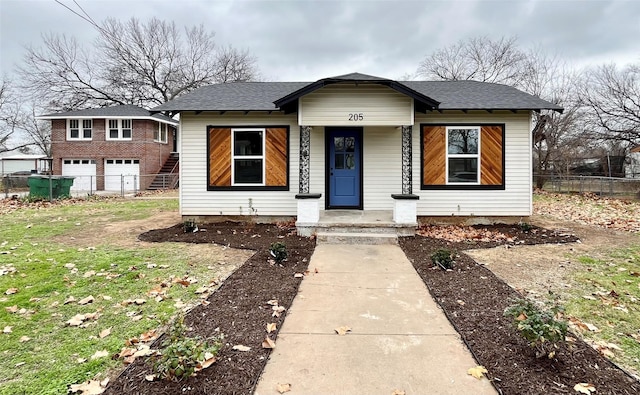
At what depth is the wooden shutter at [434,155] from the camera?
30.5 feet

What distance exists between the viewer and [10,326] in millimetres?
3527

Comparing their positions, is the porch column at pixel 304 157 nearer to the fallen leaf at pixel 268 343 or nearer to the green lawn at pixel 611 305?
the green lawn at pixel 611 305

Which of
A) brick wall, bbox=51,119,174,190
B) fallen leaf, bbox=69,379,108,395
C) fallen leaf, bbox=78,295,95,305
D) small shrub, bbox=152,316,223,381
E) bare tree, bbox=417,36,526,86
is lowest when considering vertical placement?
fallen leaf, bbox=69,379,108,395

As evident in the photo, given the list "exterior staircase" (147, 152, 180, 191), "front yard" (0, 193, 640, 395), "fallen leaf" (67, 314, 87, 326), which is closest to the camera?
"front yard" (0, 193, 640, 395)

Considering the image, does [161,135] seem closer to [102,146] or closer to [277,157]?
[102,146]

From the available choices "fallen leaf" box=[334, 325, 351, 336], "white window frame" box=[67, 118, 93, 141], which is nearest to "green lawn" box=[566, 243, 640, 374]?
"fallen leaf" box=[334, 325, 351, 336]

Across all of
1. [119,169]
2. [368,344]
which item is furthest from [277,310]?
[119,169]

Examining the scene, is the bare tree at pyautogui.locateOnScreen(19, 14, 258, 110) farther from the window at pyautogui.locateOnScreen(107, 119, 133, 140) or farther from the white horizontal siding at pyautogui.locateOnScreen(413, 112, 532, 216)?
the white horizontal siding at pyautogui.locateOnScreen(413, 112, 532, 216)

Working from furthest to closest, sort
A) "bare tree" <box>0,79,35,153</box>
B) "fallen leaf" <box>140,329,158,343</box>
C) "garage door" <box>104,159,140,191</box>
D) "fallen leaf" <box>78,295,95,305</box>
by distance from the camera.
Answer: "bare tree" <box>0,79,35,153</box> → "garage door" <box>104,159,140,191</box> → "fallen leaf" <box>78,295,95,305</box> → "fallen leaf" <box>140,329,158,343</box>

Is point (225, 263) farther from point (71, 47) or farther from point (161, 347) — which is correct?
point (71, 47)

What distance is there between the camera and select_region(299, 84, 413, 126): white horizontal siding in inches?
327

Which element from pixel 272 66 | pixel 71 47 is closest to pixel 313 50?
pixel 272 66

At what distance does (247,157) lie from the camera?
949 centimetres

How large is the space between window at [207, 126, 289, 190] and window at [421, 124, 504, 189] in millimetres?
3643
